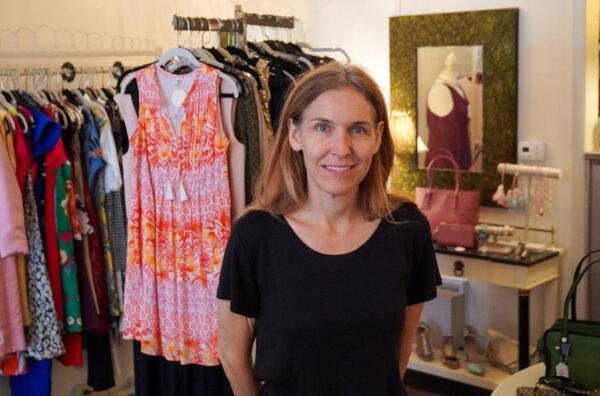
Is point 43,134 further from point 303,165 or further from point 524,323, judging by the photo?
point 524,323

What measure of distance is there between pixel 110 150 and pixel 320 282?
1793mm

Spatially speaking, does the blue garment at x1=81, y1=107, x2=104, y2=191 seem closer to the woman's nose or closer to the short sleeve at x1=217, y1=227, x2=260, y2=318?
the short sleeve at x1=217, y1=227, x2=260, y2=318

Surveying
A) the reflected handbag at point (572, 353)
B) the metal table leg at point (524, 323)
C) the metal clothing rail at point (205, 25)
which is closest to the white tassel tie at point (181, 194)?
the metal clothing rail at point (205, 25)

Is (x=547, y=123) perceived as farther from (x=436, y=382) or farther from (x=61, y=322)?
(x=61, y=322)

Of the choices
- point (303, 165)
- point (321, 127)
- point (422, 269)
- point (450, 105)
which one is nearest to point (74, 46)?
point (450, 105)

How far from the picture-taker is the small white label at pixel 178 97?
251cm

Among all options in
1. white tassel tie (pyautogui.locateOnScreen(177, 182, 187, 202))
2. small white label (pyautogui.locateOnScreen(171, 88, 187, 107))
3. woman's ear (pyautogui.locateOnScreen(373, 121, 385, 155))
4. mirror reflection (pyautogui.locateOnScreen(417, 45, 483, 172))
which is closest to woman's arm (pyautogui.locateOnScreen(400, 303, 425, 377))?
woman's ear (pyautogui.locateOnScreen(373, 121, 385, 155))

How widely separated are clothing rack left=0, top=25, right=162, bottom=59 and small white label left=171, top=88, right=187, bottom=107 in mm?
880

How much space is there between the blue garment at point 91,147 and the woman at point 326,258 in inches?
62.2

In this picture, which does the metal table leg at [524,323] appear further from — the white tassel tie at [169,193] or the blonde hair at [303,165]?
the blonde hair at [303,165]

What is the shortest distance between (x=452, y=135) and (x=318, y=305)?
262 cm

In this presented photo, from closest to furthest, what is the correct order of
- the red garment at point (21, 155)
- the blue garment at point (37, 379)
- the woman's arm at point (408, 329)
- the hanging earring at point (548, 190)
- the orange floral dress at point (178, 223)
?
the woman's arm at point (408, 329)
the orange floral dress at point (178, 223)
the red garment at point (21, 155)
the blue garment at point (37, 379)
the hanging earring at point (548, 190)

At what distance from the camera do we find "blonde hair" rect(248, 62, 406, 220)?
1.57 m

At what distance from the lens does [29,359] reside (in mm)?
3027
